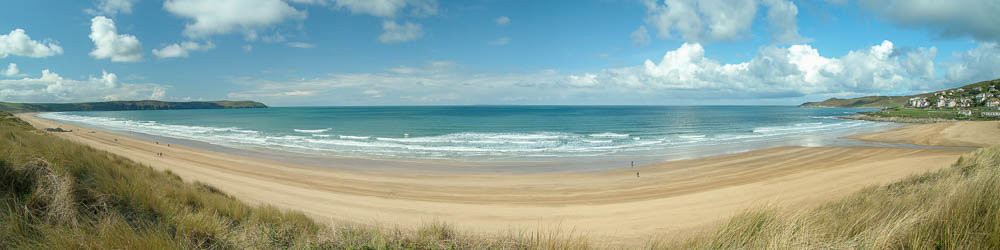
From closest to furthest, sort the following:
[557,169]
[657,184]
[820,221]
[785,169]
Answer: [820,221] < [657,184] < [785,169] < [557,169]

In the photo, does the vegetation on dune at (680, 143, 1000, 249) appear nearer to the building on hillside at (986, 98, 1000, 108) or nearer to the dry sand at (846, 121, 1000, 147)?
the dry sand at (846, 121, 1000, 147)

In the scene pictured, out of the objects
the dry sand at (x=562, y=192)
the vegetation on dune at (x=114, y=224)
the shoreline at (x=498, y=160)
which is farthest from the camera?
the shoreline at (x=498, y=160)

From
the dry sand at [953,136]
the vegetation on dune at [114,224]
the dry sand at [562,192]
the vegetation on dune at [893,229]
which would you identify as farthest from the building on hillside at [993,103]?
the vegetation on dune at [114,224]

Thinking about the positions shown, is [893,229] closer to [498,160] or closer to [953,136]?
[498,160]

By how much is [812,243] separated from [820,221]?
5.16ft

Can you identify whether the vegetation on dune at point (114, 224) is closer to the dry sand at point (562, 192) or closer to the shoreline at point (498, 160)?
the dry sand at point (562, 192)

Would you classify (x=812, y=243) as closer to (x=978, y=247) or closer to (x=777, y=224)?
(x=777, y=224)

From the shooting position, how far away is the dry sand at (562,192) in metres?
10.1

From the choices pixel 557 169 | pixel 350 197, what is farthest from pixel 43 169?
pixel 557 169

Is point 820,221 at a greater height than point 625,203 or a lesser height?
greater

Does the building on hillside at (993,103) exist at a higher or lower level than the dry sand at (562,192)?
higher

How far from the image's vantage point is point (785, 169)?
19.7m

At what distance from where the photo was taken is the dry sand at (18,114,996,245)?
10.1 meters

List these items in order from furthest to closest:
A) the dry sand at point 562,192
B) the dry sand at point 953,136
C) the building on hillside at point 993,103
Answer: the building on hillside at point 993,103 < the dry sand at point 953,136 < the dry sand at point 562,192
